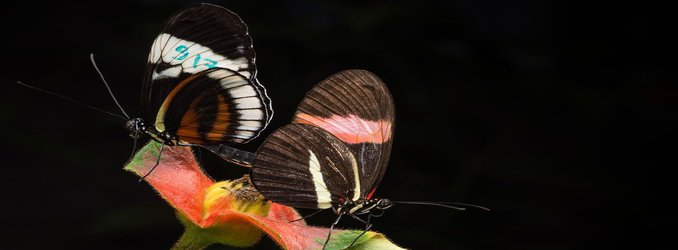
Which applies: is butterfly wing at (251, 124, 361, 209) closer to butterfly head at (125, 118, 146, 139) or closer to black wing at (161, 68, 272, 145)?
black wing at (161, 68, 272, 145)

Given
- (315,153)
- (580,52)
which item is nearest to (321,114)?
(315,153)

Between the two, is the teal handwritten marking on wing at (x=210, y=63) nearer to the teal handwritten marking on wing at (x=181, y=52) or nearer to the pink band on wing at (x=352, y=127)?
the teal handwritten marking on wing at (x=181, y=52)

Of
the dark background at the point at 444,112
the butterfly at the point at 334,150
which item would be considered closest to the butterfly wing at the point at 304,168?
the butterfly at the point at 334,150

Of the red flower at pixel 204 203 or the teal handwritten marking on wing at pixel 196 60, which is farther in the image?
the teal handwritten marking on wing at pixel 196 60

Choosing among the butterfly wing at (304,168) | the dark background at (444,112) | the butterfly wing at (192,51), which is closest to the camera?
the butterfly wing at (304,168)

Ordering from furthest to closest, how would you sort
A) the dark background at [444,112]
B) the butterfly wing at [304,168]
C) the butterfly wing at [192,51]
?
the dark background at [444,112], the butterfly wing at [192,51], the butterfly wing at [304,168]

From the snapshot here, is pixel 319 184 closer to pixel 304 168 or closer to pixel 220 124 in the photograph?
pixel 304 168

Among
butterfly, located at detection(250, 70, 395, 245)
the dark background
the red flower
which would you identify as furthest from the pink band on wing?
the dark background

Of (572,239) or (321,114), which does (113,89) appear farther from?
(321,114)
